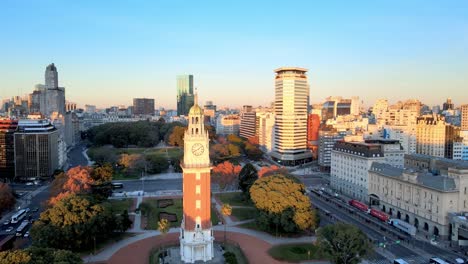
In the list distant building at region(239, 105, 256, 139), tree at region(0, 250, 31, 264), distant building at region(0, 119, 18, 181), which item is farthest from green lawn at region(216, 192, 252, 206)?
distant building at region(239, 105, 256, 139)

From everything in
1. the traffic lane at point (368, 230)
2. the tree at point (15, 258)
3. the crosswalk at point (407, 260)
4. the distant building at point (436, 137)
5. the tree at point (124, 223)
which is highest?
the distant building at point (436, 137)

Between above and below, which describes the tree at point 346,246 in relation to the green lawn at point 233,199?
above

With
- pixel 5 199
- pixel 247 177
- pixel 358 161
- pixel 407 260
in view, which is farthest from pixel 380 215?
pixel 5 199

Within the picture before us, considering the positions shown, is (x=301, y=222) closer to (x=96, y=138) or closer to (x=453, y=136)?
(x=453, y=136)

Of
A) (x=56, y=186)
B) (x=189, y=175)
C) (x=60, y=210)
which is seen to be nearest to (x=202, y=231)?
(x=189, y=175)

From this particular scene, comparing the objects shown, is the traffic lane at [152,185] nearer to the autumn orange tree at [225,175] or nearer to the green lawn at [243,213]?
the autumn orange tree at [225,175]

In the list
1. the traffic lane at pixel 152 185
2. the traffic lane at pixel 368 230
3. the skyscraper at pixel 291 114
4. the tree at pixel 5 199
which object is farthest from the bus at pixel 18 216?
the skyscraper at pixel 291 114

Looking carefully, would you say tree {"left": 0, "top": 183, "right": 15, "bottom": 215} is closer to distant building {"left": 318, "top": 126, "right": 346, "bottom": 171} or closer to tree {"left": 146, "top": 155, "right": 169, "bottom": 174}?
tree {"left": 146, "top": 155, "right": 169, "bottom": 174}
